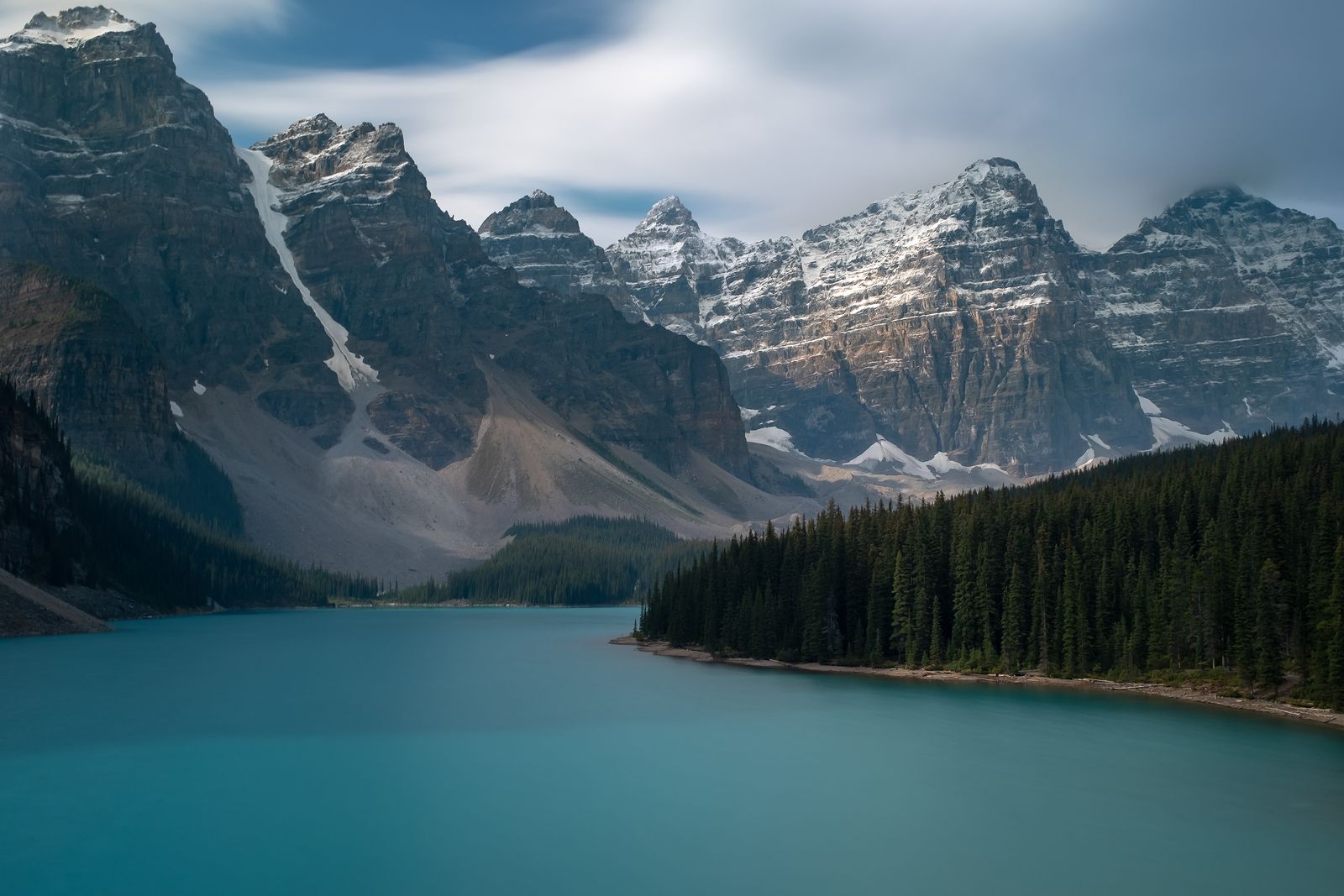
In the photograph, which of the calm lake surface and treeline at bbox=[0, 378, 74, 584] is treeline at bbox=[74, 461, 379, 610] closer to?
treeline at bbox=[0, 378, 74, 584]

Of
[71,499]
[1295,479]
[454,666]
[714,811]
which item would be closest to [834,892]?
[714,811]

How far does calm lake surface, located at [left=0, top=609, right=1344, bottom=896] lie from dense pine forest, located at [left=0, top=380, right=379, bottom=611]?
33.4 meters

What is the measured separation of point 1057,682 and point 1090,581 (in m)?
7.05

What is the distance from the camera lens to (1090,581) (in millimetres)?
78875

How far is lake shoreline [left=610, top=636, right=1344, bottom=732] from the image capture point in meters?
Result: 60.9

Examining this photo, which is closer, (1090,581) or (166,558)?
(1090,581)

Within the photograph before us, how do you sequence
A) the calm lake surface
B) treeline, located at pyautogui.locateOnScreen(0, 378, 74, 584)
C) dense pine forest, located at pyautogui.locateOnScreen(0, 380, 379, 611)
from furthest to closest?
dense pine forest, located at pyautogui.locateOnScreen(0, 380, 379, 611), treeline, located at pyautogui.locateOnScreen(0, 378, 74, 584), the calm lake surface

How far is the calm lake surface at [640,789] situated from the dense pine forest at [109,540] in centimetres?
3336

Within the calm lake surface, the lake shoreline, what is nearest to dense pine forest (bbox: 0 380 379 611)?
the calm lake surface

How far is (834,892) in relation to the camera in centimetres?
3456

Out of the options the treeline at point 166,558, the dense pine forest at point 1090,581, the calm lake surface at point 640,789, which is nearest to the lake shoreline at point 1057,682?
the dense pine forest at point 1090,581

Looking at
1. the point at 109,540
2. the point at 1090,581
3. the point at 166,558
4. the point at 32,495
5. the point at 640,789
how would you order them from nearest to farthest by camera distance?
the point at 640,789 < the point at 1090,581 < the point at 32,495 < the point at 109,540 < the point at 166,558

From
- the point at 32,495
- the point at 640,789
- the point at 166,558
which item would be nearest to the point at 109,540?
the point at 166,558

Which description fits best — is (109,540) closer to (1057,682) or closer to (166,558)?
(166,558)
